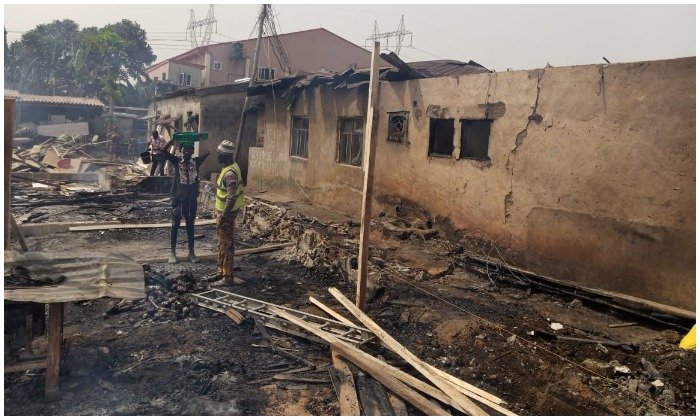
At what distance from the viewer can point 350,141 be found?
36.8 ft

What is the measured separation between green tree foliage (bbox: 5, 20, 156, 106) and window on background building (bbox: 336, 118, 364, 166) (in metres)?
30.7

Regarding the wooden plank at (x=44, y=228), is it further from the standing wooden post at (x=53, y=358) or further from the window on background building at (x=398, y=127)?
the standing wooden post at (x=53, y=358)

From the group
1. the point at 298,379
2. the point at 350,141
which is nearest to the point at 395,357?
the point at 298,379

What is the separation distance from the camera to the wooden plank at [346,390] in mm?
3828

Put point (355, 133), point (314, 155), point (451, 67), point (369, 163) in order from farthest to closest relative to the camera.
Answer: point (314, 155) < point (451, 67) < point (355, 133) < point (369, 163)

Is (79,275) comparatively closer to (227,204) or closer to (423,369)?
(227,204)

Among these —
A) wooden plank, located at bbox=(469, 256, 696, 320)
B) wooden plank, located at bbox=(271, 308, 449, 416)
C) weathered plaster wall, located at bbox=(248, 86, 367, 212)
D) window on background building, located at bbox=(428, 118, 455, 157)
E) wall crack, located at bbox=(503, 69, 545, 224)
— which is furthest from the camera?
weathered plaster wall, located at bbox=(248, 86, 367, 212)

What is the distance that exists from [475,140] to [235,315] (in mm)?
5312

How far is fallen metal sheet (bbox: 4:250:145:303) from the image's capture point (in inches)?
142

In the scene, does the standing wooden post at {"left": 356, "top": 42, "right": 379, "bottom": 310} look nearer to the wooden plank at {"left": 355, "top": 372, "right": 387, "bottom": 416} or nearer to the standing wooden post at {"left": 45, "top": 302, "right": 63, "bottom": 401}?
the wooden plank at {"left": 355, "top": 372, "right": 387, "bottom": 416}

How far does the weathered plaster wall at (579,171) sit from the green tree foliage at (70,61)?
34373 millimetres

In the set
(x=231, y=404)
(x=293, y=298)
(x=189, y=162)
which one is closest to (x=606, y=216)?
(x=293, y=298)

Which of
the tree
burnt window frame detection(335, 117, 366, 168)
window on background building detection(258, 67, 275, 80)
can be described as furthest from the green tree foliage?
burnt window frame detection(335, 117, 366, 168)

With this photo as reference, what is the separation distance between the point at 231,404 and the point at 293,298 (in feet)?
8.94
